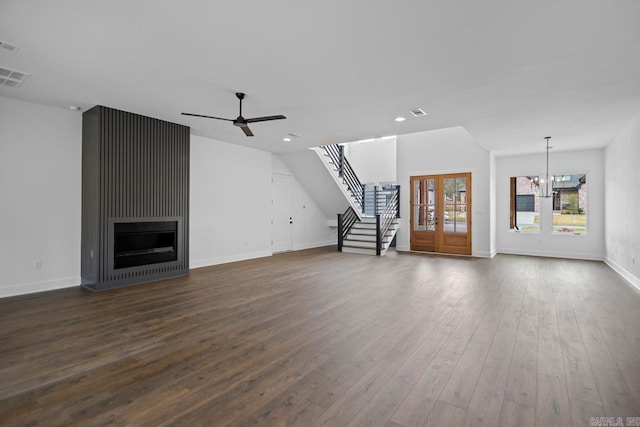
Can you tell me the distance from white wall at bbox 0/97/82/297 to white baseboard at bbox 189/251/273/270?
2.11 meters

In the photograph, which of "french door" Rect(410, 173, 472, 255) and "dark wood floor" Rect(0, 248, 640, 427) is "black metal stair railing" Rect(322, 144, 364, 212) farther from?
"dark wood floor" Rect(0, 248, 640, 427)

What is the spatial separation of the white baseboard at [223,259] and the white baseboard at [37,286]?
208 cm

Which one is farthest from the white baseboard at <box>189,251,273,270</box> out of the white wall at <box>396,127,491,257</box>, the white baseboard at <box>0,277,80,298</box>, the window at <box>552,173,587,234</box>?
the window at <box>552,173,587,234</box>

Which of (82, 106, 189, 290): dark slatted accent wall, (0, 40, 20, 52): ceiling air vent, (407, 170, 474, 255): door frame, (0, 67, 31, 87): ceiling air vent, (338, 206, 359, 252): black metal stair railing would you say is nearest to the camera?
(0, 40, 20, 52): ceiling air vent

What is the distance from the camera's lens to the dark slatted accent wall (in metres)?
5.07

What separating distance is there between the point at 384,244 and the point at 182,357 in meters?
7.12

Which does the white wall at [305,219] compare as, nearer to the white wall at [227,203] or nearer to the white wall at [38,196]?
the white wall at [227,203]

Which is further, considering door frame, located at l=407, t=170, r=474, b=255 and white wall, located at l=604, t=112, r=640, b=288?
door frame, located at l=407, t=170, r=474, b=255

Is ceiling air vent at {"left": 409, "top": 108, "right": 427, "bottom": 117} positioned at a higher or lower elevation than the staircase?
higher

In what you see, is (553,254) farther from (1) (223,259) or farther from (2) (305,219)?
(1) (223,259)

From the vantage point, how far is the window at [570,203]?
8234mm

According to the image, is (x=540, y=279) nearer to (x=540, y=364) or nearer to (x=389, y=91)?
(x=540, y=364)

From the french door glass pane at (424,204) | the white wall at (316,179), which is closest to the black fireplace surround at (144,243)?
the white wall at (316,179)

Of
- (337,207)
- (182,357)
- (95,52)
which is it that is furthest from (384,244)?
(95,52)
